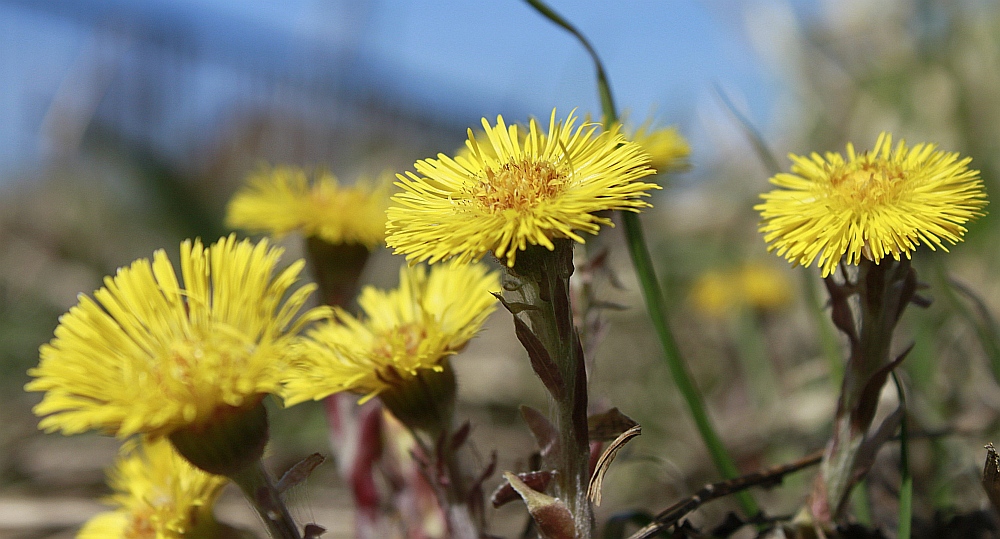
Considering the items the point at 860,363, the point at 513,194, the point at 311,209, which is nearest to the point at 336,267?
the point at 311,209

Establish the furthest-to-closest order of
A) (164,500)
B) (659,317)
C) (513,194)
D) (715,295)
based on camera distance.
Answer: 1. (715,295)
2. (659,317)
3. (164,500)
4. (513,194)

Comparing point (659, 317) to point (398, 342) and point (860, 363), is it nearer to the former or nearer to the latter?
point (860, 363)

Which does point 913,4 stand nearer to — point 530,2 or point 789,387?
point 789,387

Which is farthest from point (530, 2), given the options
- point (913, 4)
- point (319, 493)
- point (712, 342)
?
point (913, 4)

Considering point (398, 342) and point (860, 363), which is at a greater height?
point (398, 342)

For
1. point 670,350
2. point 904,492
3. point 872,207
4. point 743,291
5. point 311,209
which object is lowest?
point 904,492

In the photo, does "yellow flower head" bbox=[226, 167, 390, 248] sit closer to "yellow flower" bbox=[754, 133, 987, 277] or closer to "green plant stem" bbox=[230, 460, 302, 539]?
"green plant stem" bbox=[230, 460, 302, 539]

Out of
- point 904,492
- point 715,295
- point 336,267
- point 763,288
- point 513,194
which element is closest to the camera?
point 513,194
